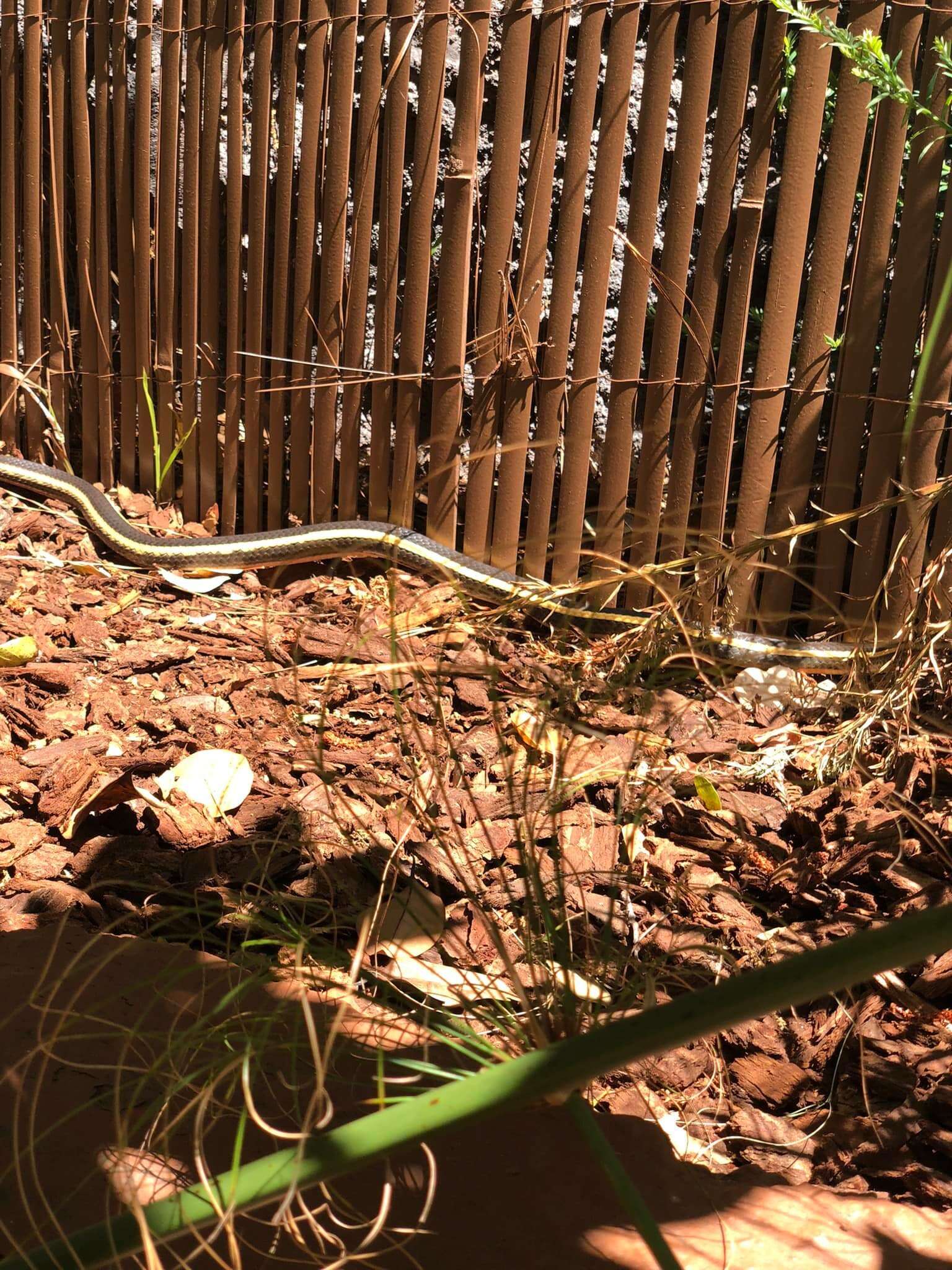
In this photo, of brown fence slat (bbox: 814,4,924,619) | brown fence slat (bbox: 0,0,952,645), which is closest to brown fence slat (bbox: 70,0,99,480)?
brown fence slat (bbox: 0,0,952,645)

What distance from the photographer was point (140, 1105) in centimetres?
152

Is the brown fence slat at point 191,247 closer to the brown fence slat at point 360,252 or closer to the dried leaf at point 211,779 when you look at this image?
the brown fence slat at point 360,252

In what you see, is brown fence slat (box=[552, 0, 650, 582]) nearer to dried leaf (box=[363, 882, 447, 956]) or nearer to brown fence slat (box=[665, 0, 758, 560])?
brown fence slat (box=[665, 0, 758, 560])

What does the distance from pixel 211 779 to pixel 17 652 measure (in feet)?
3.14

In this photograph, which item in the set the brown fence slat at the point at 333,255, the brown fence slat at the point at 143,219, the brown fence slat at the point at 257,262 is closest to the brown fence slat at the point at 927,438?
the brown fence slat at the point at 333,255

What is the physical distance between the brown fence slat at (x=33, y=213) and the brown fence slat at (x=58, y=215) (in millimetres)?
44

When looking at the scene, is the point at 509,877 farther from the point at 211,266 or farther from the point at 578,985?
the point at 211,266

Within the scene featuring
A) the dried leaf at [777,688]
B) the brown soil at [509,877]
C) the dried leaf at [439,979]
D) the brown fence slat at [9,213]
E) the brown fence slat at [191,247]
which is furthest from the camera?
the brown fence slat at [9,213]

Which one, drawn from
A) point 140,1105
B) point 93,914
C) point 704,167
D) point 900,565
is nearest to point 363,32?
point 704,167

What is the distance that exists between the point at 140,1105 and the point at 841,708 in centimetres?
200

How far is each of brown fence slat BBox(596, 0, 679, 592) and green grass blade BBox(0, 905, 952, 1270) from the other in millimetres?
2210

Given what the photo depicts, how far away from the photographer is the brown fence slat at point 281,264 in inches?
143

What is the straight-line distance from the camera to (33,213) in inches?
173

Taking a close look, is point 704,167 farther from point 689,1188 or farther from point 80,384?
point 689,1188
